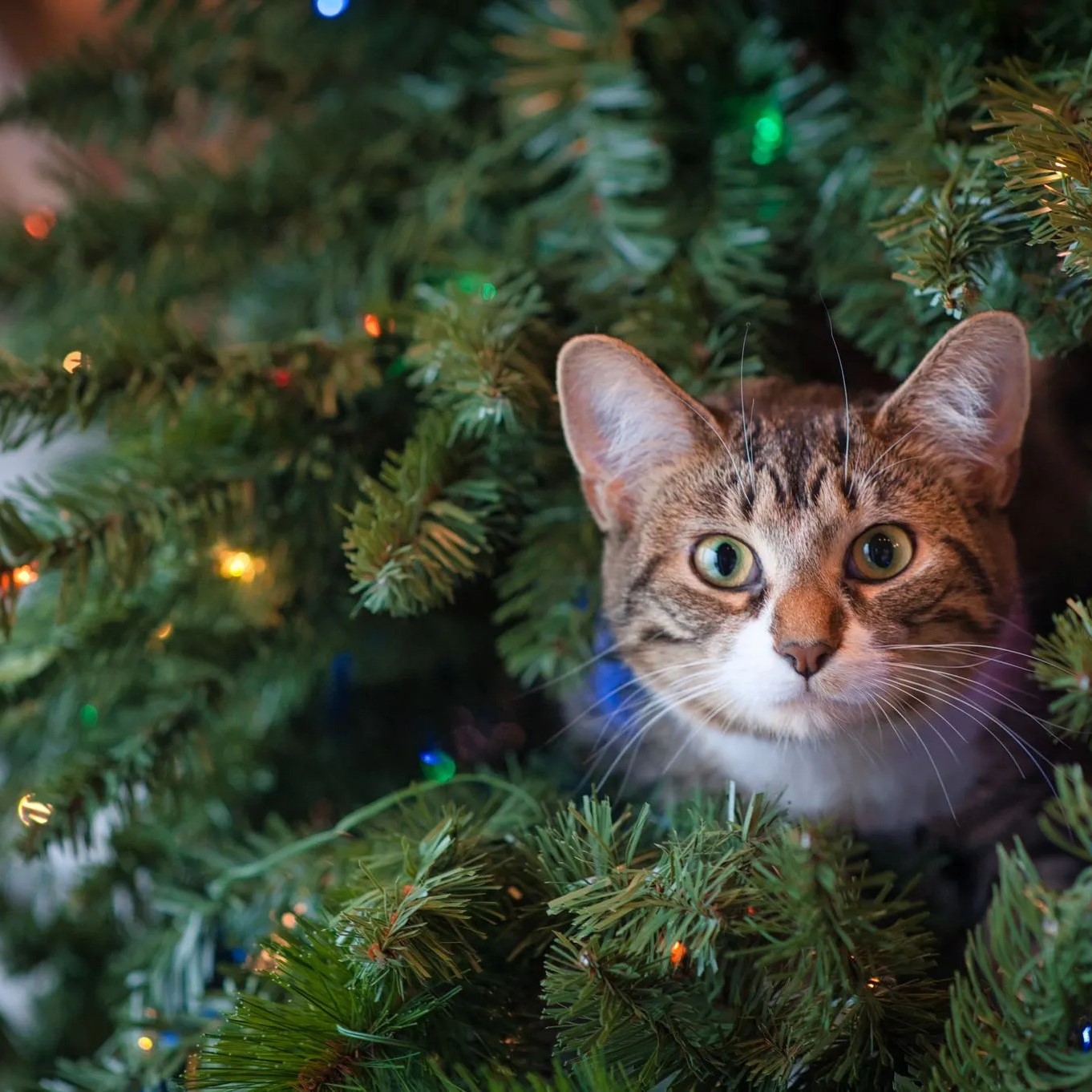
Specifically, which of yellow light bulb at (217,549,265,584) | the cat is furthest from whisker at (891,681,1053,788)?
yellow light bulb at (217,549,265,584)

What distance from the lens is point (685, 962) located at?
50cm

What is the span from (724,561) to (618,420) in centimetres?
13

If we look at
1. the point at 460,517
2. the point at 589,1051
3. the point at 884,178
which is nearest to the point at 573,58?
the point at 884,178

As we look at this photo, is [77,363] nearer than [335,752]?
Yes

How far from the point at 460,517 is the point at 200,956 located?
16.5 inches

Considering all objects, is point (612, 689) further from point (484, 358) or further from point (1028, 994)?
point (1028, 994)

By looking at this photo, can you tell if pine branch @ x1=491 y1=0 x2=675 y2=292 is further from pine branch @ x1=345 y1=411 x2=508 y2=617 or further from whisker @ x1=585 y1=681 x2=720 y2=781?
whisker @ x1=585 y1=681 x2=720 y2=781

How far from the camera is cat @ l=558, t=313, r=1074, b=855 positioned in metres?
0.67

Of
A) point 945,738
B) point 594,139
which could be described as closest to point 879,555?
point 945,738

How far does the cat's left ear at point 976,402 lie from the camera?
2.10 ft

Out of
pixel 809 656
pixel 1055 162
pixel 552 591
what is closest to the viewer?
pixel 1055 162

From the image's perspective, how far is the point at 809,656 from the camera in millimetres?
648

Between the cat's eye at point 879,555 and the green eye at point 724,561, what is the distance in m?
0.07

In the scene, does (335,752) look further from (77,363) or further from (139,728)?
(77,363)
